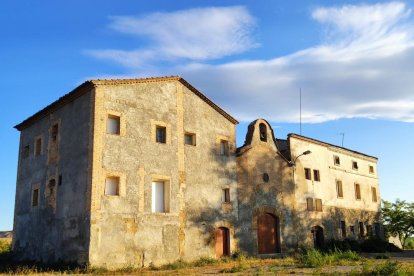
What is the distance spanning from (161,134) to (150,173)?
2337 millimetres

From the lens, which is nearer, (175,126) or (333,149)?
(175,126)

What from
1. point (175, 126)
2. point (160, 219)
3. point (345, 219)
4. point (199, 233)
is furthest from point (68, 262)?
point (345, 219)

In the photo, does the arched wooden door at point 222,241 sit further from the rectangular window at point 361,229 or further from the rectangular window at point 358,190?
the rectangular window at point 358,190

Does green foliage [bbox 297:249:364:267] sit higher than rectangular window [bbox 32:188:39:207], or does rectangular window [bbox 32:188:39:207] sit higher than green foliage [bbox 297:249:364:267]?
rectangular window [bbox 32:188:39:207]

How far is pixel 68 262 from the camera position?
59.7 ft

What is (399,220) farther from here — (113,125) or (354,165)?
(113,125)

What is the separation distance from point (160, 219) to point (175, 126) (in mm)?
4921

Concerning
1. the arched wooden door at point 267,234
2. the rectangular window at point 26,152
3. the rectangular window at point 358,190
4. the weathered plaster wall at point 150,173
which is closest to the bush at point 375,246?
the rectangular window at point 358,190

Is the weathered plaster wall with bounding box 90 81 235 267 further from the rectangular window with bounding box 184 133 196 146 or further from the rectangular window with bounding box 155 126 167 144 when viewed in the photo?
the rectangular window with bounding box 184 133 196 146

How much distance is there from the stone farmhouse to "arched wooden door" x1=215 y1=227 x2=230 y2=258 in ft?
0.18

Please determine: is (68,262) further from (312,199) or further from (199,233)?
(312,199)

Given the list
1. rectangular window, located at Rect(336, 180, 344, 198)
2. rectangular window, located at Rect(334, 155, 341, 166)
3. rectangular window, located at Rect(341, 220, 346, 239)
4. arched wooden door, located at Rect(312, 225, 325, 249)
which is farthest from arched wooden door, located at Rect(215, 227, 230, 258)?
rectangular window, located at Rect(334, 155, 341, 166)

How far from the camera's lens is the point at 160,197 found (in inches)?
816

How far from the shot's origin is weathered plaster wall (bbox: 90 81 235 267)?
723 inches
